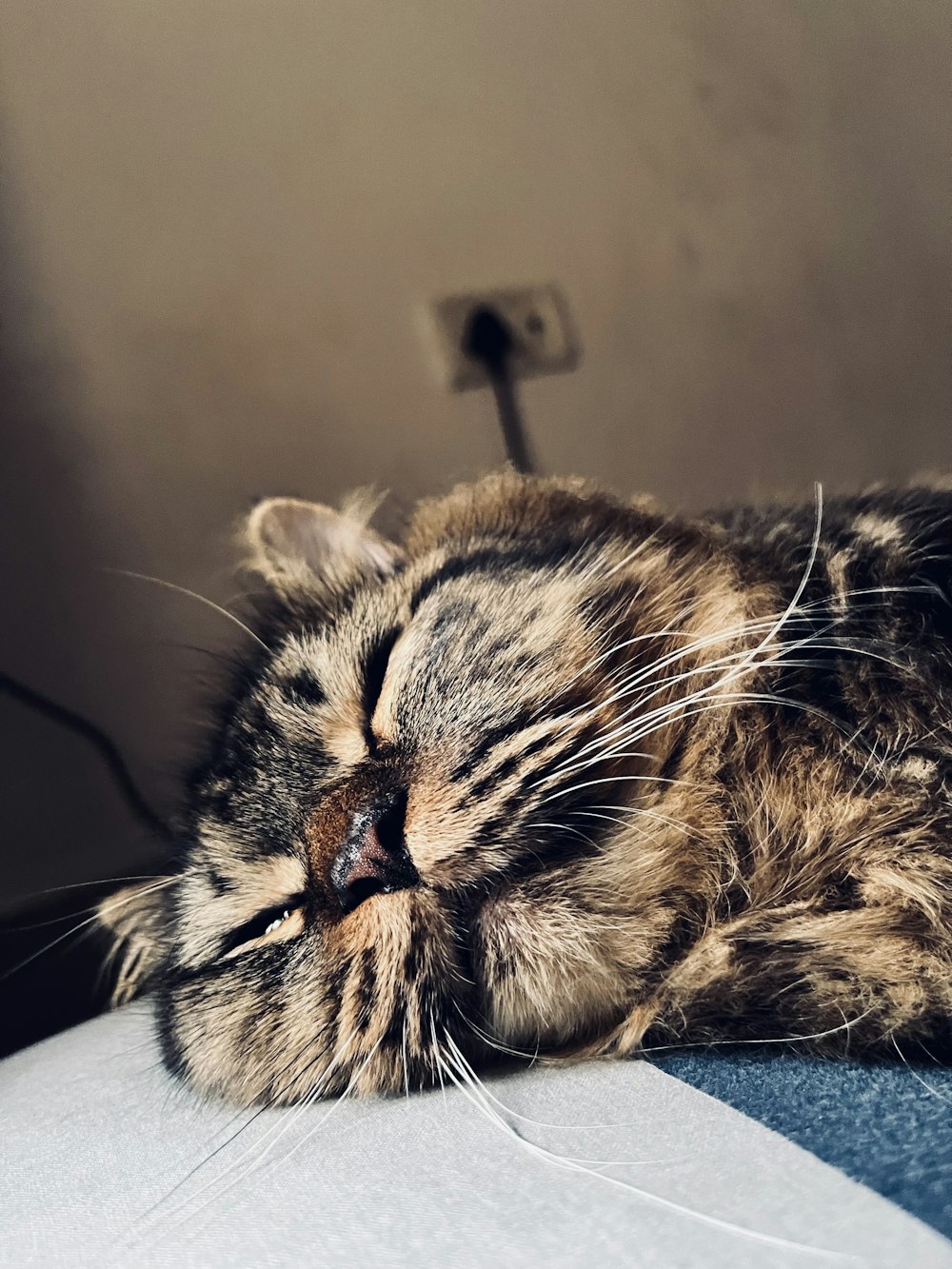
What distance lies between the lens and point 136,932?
1.12m

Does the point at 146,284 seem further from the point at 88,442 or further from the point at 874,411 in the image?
Answer: the point at 874,411

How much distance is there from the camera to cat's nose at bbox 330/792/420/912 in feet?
2.17

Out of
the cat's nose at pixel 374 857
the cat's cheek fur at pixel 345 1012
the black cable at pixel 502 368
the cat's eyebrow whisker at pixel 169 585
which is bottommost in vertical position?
the cat's cheek fur at pixel 345 1012

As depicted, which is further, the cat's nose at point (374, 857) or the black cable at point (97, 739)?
the black cable at point (97, 739)

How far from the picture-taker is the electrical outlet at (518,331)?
1.16 meters

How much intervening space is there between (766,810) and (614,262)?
779 mm

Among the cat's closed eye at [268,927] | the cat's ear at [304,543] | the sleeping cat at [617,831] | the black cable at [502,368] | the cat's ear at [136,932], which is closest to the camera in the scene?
the sleeping cat at [617,831]

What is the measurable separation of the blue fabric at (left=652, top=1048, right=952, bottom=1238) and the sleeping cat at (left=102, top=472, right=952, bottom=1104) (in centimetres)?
4

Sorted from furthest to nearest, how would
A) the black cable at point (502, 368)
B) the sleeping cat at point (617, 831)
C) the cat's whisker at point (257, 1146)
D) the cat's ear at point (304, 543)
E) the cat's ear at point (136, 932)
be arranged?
the black cable at point (502, 368) → the cat's ear at point (304, 543) → the cat's ear at point (136, 932) → the sleeping cat at point (617, 831) → the cat's whisker at point (257, 1146)

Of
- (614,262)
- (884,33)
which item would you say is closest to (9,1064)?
(614,262)

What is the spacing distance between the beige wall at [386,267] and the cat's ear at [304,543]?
0.45 ft

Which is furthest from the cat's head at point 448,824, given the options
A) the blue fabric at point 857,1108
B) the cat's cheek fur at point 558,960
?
the blue fabric at point 857,1108

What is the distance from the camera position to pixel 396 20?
1133 millimetres

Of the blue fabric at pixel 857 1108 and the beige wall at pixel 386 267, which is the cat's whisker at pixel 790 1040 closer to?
the blue fabric at pixel 857 1108
